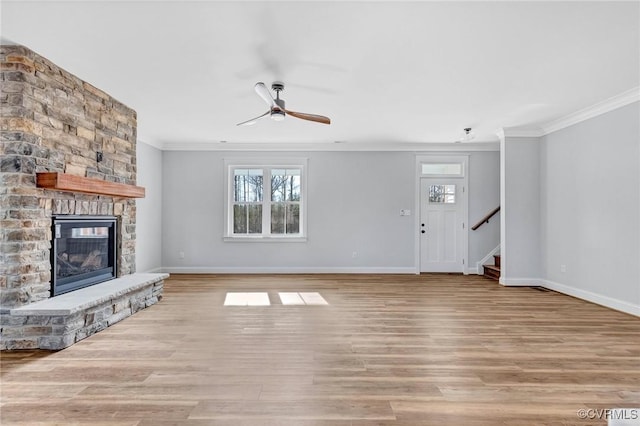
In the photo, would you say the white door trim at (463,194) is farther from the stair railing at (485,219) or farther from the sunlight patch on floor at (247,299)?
the sunlight patch on floor at (247,299)

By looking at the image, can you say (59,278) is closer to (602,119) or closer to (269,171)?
(269,171)

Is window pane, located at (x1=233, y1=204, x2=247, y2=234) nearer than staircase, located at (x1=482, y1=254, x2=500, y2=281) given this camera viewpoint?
No

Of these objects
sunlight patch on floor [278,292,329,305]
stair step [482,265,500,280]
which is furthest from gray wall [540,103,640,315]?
sunlight patch on floor [278,292,329,305]

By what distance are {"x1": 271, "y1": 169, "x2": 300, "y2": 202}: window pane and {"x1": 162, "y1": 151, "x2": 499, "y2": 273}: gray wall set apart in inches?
11.9

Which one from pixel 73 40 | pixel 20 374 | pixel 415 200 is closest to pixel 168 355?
pixel 20 374

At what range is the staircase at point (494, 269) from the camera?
20.1ft

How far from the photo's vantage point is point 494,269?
6.24m

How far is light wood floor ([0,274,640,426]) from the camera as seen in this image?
6.44 feet

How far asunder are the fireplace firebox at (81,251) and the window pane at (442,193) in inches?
221

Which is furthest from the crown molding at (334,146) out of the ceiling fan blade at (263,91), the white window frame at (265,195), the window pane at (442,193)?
the ceiling fan blade at (263,91)

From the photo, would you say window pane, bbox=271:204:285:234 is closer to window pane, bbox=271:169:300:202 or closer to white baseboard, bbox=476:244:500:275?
window pane, bbox=271:169:300:202

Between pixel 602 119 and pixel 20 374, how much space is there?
6668 millimetres

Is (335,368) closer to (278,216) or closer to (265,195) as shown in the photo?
(278,216)

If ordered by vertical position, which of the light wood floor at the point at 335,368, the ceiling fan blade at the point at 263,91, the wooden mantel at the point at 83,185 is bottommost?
the light wood floor at the point at 335,368
